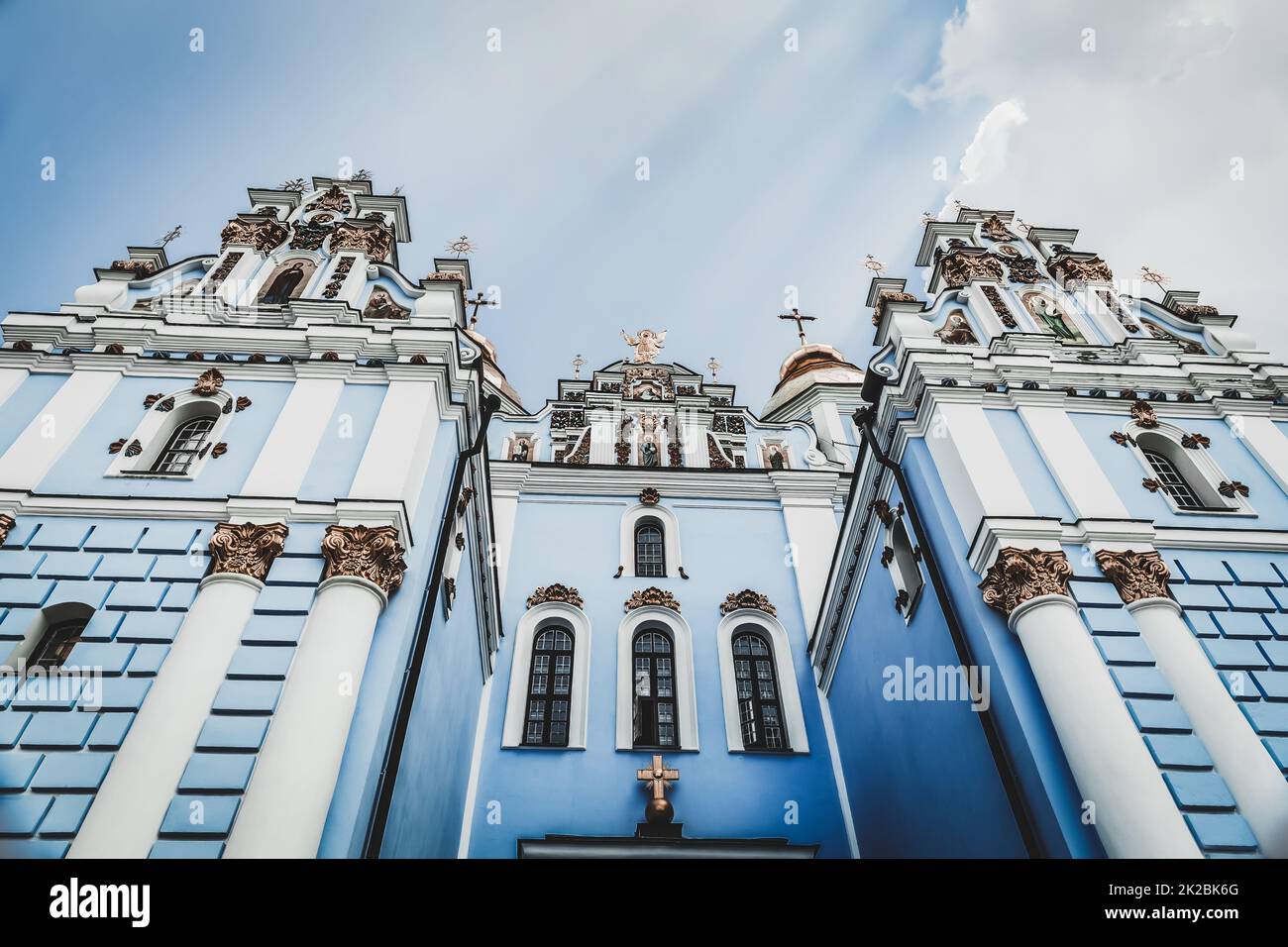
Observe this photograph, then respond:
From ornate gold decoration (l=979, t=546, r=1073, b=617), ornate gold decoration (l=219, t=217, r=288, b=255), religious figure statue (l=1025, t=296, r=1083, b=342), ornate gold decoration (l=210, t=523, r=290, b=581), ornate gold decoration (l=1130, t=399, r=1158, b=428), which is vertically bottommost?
ornate gold decoration (l=979, t=546, r=1073, b=617)

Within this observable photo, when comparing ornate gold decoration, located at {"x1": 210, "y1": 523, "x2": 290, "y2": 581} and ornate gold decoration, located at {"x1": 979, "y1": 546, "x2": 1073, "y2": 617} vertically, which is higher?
ornate gold decoration, located at {"x1": 210, "y1": 523, "x2": 290, "y2": 581}

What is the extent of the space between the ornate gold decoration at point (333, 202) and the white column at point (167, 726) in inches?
403

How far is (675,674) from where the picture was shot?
1505 centimetres

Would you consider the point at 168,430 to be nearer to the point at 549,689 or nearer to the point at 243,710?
the point at 243,710

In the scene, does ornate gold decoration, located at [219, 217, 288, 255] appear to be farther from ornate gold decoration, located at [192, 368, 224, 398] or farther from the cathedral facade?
ornate gold decoration, located at [192, 368, 224, 398]

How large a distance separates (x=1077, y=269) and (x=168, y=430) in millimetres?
16142

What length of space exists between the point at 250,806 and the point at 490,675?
7.53 metres

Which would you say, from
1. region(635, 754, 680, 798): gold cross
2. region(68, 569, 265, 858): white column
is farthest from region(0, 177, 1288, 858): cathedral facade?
region(635, 754, 680, 798): gold cross

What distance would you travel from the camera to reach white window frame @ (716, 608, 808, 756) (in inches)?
557

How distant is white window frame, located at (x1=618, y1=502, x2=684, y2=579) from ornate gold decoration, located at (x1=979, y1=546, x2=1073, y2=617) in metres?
8.01

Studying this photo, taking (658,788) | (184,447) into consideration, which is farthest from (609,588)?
(184,447)

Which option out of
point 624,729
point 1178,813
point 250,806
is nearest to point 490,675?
point 624,729

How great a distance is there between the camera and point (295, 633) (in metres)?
8.83
